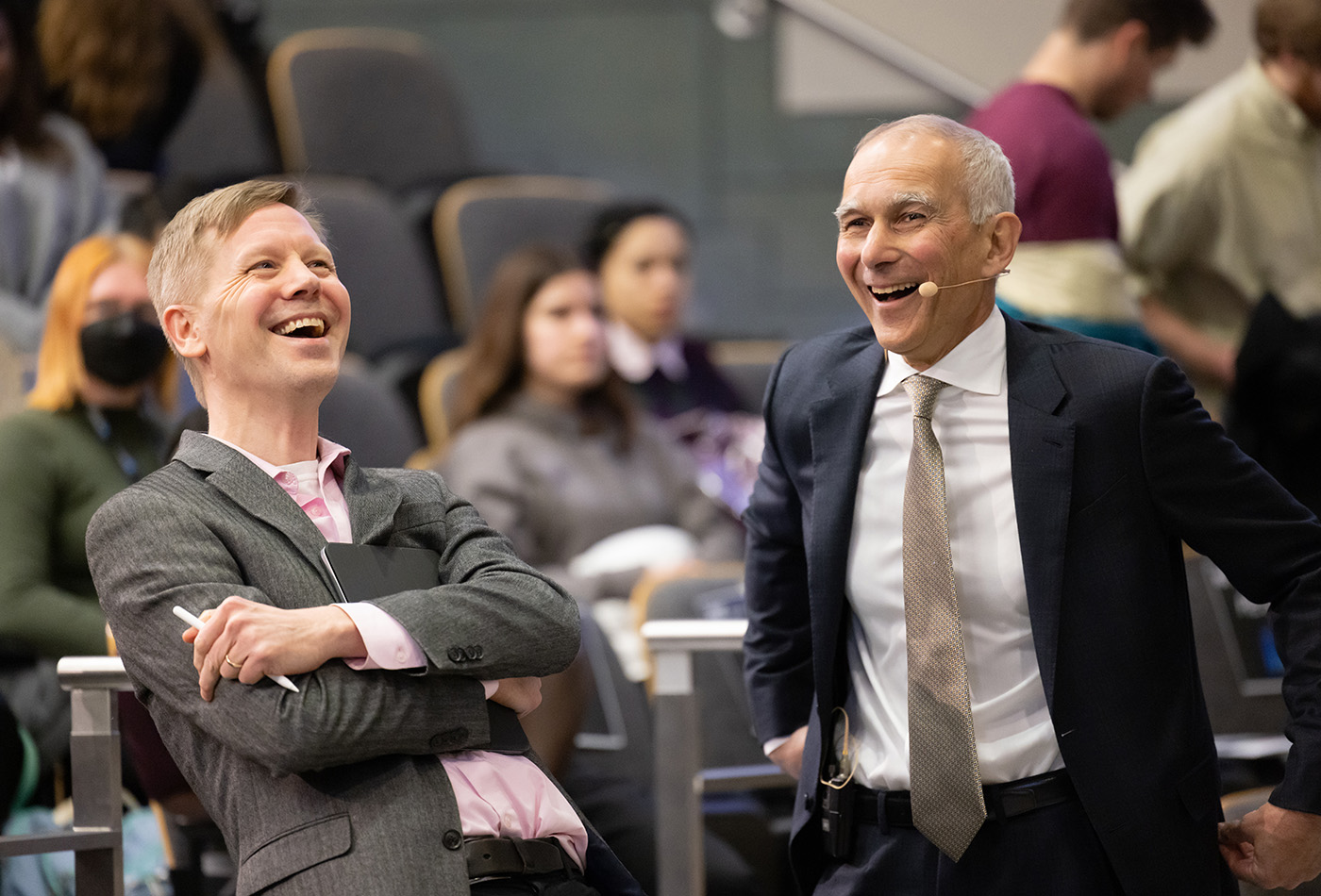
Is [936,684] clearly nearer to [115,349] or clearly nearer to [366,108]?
[115,349]

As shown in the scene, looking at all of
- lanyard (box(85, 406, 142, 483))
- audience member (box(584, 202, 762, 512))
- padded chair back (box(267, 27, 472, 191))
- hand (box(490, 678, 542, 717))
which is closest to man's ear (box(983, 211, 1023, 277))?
hand (box(490, 678, 542, 717))

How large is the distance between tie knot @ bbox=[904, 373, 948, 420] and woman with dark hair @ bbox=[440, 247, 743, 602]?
1852mm

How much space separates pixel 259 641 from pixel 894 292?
2.28 feet

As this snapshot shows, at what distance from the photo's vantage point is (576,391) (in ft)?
12.0

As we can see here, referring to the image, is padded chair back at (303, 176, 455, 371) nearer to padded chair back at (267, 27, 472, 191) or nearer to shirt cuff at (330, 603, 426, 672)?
padded chair back at (267, 27, 472, 191)

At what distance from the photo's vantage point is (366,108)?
460cm

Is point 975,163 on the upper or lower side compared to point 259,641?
upper

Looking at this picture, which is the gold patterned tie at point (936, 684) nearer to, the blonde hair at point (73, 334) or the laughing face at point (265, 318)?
the laughing face at point (265, 318)

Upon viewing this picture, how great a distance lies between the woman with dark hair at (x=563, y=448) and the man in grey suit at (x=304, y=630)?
5.98 feet

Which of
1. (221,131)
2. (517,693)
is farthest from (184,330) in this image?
(221,131)

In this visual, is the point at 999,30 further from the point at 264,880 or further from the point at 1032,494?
the point at 264,880

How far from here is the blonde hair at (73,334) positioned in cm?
262

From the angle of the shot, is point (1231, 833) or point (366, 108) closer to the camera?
point (1231, 833)

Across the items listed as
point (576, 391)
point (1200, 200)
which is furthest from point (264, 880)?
point (1200, 200)
